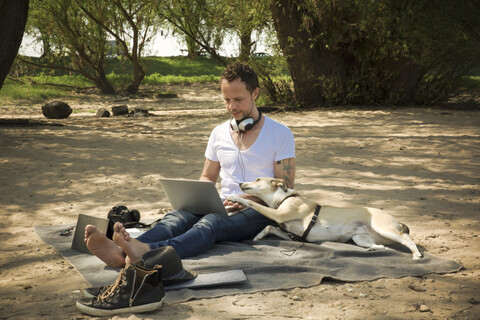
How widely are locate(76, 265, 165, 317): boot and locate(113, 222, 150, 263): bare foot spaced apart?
1.30ft

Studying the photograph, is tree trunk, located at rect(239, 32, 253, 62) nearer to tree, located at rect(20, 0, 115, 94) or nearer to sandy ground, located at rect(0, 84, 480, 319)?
sandy ground, located at rect(0, 84, 480, 319)

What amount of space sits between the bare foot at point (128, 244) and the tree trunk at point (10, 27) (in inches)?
272

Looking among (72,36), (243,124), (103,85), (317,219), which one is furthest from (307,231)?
(103,85)

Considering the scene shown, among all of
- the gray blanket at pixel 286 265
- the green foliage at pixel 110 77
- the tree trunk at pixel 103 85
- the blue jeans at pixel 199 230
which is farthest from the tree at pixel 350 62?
the tree trunk at pixel 103 85

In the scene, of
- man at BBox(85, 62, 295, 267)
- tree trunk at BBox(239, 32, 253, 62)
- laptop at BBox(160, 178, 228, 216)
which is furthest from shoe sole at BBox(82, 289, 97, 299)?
tree trunk at BBox(239, 32, 253, 62)

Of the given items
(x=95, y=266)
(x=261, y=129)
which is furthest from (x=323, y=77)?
(x=95, y=266)

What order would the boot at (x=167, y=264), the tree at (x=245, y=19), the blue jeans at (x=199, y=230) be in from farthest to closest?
the tree at (x=245, y=19) → the blue jeans at (x=199, y=230) → the boot at (x=167, y=264)

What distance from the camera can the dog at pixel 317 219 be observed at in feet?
14.1

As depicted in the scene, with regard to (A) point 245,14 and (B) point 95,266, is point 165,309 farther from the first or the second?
(A) point 245,14

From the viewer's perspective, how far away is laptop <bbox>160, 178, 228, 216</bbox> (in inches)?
165

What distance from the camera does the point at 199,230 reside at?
411 cm

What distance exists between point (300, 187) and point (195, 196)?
273 centimetres

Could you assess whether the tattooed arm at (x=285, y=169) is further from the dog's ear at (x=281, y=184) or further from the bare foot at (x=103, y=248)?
the bare foot at (x=103, y=248)

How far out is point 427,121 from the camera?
11.8m
